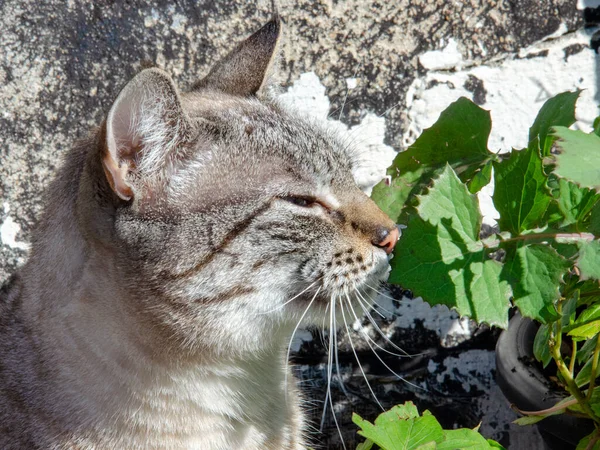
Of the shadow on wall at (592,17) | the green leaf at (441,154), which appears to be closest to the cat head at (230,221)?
the green leaf at (441,154)

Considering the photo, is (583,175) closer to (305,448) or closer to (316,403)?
(305,448)

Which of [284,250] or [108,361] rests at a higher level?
[284,250]

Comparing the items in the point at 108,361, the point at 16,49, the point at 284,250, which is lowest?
the point at 108,361

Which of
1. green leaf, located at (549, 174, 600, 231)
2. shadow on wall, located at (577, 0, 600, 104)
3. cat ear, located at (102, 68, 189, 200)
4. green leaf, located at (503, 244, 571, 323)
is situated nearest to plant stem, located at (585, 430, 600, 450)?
green leaf, located at (503, 244, 571, 323)

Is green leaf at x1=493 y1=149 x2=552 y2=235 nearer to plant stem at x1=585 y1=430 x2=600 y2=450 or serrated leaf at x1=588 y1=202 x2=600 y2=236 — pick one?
serrated leaf at x1=588 y1=202 x2=600 y2=236

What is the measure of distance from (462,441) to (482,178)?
0.65 m

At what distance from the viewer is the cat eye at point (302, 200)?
1.74 m

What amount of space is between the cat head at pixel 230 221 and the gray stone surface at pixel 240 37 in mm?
511

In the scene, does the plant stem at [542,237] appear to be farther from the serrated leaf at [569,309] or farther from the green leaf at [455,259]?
the serrated leaf at [569,309]

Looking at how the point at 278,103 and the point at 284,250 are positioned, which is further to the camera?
the point at 278,103

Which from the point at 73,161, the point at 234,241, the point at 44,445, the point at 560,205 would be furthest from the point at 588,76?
the point at 44,445

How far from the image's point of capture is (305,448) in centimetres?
219

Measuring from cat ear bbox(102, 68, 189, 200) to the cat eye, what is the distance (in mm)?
296

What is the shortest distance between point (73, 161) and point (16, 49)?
50 centimetres
